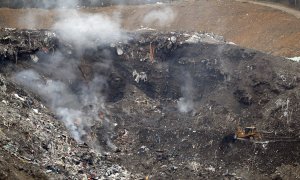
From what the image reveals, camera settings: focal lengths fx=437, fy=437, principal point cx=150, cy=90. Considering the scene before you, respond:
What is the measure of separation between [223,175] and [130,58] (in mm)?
9646

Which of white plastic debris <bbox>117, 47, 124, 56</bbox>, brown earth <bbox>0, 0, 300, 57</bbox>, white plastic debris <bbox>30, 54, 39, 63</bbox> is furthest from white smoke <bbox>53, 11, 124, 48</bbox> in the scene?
brown earth <bbox>0, 0, 300, 57</bbox>

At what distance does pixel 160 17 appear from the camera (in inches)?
1537

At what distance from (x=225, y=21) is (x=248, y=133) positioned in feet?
57.3

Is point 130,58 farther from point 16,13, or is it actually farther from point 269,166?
point 16,13

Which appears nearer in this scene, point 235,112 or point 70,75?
point 235,112

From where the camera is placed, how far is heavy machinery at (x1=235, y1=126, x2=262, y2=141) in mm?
20422

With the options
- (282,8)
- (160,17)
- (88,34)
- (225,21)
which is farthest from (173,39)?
(282,8)

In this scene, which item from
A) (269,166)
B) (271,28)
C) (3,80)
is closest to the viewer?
(269,166)

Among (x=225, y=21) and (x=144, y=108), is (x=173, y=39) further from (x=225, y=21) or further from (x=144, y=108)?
(x=225, y=21)

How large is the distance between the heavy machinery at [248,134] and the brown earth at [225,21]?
1114 cm

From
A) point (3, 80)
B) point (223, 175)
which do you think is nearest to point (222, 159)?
point (223, 175)

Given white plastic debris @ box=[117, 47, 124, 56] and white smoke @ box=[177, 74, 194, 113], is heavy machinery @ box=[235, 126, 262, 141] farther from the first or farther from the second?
white plastic debris @ box=[117, 47, 124, 56]

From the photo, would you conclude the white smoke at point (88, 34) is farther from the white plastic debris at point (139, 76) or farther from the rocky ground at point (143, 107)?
the white plastic debris at point (139, 76)

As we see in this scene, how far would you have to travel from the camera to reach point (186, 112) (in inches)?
950
